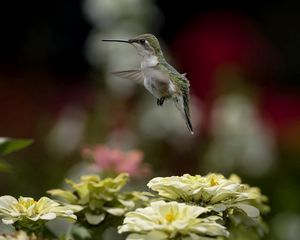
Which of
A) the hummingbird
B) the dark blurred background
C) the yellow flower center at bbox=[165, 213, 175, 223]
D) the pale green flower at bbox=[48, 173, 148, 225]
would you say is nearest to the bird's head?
the hummingbird

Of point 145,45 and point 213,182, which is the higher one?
point 145,45

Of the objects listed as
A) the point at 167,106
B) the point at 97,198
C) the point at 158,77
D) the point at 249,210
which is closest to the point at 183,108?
the point at 158,77

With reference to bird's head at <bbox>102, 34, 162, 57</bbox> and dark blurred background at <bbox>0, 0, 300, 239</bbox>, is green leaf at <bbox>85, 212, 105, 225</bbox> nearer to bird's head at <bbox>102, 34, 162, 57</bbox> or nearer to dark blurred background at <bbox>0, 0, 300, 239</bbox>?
bird's head at <bbox>102, 34, 162, 57</bbox>

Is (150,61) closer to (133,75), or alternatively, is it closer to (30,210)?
(133,75)

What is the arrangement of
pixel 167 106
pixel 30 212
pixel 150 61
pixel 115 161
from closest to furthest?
pixel 30 212, pixel 150 61, pixel 115 161, pixel 167 106

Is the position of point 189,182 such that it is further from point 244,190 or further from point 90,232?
point 90,232
